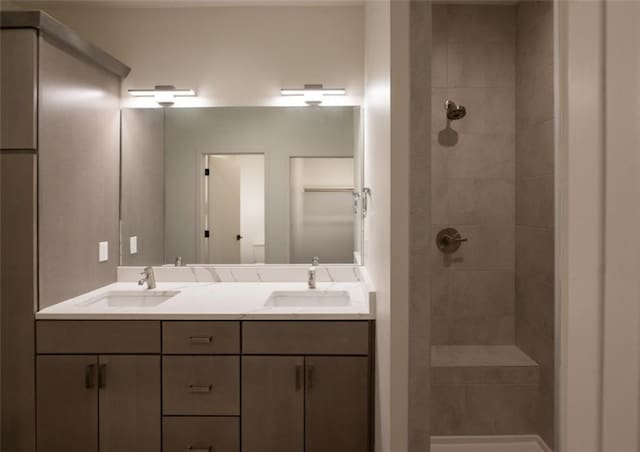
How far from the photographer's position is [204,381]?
76.9 inches

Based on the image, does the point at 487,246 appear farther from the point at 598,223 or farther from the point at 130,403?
the point at 598,223

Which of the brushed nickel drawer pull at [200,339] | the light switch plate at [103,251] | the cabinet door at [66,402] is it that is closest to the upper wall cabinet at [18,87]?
the light switch plate at [103,251]

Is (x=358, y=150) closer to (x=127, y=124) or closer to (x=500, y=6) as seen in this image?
(x=500, y=6)

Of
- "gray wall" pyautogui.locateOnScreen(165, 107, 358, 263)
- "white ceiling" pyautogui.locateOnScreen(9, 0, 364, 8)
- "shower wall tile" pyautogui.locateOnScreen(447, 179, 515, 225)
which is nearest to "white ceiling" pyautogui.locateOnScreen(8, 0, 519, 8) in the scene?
"white ceiling" pyautogui.locateOnScreen(9, 0, 364, 8)

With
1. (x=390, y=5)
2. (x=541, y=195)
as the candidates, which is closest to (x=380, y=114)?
(x=390, y=5)

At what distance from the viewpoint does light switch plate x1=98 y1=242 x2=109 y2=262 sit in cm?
246

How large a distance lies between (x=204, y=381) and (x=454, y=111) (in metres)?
2.10

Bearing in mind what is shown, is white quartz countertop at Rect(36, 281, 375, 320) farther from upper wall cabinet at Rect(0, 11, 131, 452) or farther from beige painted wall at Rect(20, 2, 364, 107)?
beige painted wall at Rect(20, 2, 364, 107)

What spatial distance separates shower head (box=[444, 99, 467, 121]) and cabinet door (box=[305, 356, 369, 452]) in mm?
1605

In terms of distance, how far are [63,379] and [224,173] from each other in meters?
1.43

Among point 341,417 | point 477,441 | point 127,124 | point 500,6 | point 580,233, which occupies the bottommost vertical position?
point 477,441

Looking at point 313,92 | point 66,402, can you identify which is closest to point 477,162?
point 313,92

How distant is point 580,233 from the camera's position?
0.37 meters

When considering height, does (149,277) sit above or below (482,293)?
above
